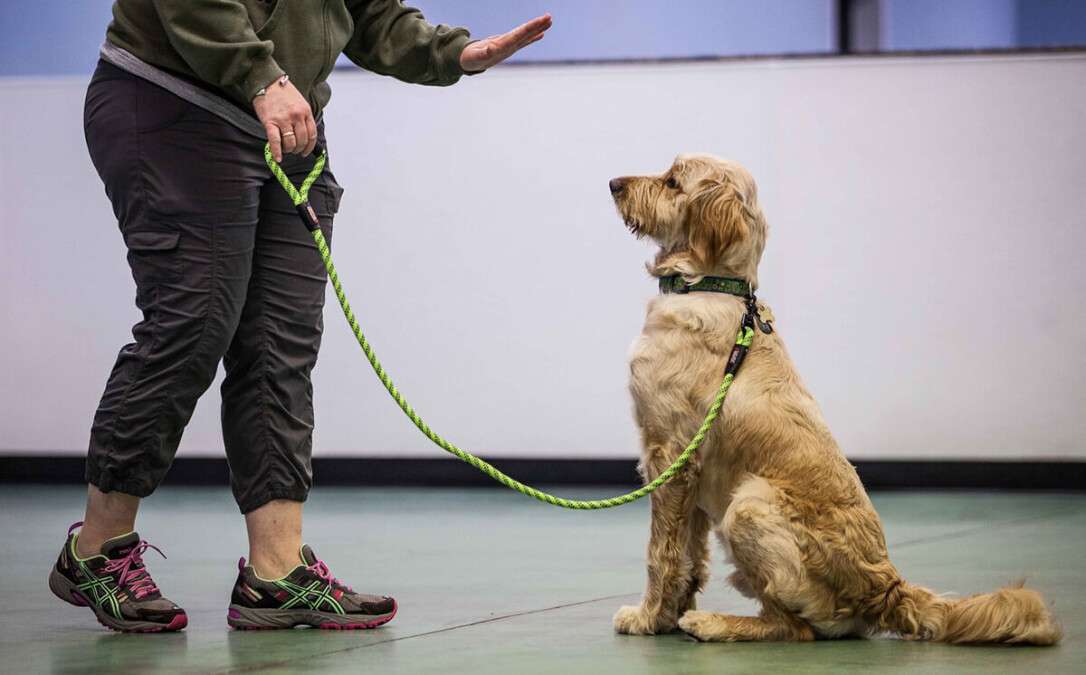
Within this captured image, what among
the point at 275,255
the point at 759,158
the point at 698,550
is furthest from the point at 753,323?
the point at 759,158

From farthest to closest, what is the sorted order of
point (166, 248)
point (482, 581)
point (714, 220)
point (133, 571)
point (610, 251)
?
point (610, 251), point (482, 581), point (714, 220), point (133, 571), point (166, 248)

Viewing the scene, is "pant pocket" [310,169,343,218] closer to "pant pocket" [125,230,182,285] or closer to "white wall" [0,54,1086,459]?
"pant pocket" [125,230,182,285]

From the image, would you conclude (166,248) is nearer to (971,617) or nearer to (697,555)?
(697,555)

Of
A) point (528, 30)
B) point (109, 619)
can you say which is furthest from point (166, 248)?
point (528, 30)

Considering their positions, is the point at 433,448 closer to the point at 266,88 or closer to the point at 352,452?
the point at 352,452

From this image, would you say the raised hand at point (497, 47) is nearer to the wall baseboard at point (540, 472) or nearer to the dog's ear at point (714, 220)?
the dog's ear at point (714, 220)

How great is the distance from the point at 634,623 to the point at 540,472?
349 cm

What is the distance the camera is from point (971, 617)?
9.32 feet

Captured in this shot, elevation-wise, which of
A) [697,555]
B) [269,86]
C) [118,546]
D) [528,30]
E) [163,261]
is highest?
[528,30]

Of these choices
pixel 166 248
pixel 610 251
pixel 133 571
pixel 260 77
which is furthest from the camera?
pixel 610 251

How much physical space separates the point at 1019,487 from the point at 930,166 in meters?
1.50

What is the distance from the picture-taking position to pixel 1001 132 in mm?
6281

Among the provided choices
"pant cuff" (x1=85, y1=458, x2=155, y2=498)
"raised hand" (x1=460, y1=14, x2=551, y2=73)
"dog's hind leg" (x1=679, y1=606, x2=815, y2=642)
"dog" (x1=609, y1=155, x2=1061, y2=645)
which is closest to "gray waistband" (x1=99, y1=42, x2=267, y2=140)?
"raised hand" (x1=460, y1=14, x2=551, y2=73)

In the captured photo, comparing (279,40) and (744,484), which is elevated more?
(279,40)
